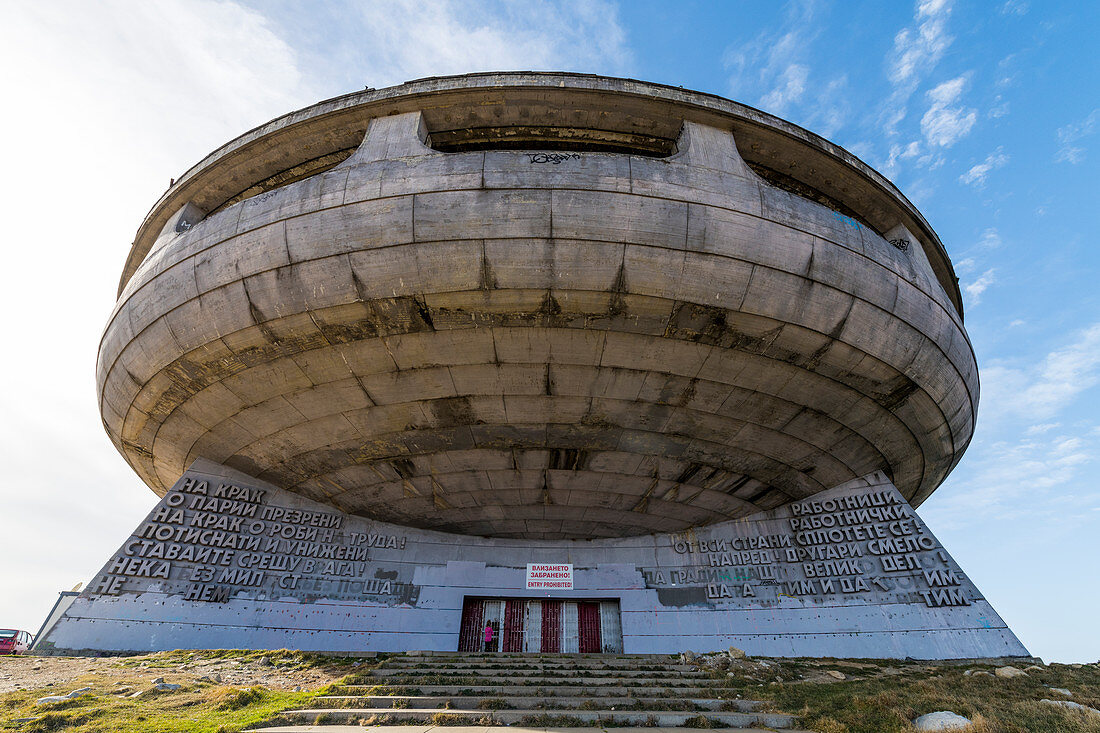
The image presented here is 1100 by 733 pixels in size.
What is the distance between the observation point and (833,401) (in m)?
13.8

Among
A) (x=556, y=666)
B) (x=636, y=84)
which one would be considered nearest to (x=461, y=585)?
(x=556, y=666)

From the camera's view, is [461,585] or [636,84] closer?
[636,84]

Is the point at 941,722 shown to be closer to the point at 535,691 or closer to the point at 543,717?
the point at 543,717

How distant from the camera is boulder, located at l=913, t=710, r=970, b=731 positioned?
6.63m

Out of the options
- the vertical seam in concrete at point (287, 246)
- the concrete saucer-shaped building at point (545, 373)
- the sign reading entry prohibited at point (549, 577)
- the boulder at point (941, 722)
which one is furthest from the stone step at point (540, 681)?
the vertical seam in concrete at point (287, 246)

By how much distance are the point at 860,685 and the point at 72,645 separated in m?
18.2

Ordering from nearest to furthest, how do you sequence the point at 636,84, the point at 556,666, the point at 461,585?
the point at 556,666, the point at 636,84, the point at 461,585

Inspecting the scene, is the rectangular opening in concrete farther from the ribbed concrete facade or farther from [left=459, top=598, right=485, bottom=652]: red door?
the ribbed concrete facade

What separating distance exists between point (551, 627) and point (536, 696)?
33.1 ft

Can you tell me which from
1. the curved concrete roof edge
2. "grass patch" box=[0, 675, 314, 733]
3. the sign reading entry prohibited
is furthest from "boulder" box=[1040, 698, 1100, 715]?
the sign reading entry prohibited

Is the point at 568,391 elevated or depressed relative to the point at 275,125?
depressed

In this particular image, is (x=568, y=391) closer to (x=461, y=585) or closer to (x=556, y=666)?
(x=556, y=666)

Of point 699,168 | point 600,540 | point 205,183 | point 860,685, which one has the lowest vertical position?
point 860,685

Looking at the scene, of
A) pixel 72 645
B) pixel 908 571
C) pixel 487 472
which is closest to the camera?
pixel 72 645
